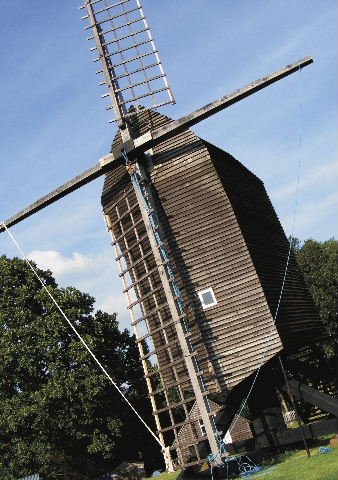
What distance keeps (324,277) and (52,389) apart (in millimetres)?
19836

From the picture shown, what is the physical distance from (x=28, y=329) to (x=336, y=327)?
67.2ft

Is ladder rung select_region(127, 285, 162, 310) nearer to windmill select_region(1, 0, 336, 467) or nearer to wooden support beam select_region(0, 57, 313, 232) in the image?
windmill select_region(1, 0, 336, 467)

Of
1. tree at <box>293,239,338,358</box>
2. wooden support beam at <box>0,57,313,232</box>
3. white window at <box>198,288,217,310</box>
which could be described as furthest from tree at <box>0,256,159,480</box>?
tree at <box>293,239,338,358</box>

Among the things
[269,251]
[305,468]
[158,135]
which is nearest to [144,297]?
[269,251]


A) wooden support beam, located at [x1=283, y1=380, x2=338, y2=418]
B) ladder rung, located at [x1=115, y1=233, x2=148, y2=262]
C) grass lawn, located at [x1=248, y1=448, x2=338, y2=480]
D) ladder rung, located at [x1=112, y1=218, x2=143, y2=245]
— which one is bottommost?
grass lawn, located at [x1=248, y1=448, x2=338, y2=480]

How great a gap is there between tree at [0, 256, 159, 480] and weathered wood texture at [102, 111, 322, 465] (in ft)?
32.0

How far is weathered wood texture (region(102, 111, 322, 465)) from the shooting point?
12.5 metres

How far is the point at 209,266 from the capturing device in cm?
1319

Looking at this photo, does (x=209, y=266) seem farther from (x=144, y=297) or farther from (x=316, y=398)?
(x=316, y=398)

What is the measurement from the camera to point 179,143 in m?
14.0

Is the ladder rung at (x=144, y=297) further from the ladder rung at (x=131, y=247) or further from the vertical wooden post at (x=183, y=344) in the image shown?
the ladder rung at (x=131, y=247)

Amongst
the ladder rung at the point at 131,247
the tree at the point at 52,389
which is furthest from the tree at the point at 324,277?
the ladder rung at the point at 131,247

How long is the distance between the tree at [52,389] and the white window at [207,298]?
442 inches

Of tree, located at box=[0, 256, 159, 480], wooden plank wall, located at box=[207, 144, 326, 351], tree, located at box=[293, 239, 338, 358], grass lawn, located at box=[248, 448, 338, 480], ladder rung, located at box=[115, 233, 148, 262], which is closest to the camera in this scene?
grass lawn, located at box=[248, 448, 338, 480]
